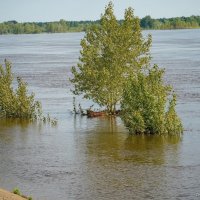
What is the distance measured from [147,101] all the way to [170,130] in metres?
3.24

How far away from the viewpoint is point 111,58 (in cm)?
6500

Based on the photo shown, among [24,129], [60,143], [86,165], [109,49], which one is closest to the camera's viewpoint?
[86,165]

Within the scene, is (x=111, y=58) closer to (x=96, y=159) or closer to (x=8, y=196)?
(x=96, y=159)

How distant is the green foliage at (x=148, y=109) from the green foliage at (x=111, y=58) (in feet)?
28.9

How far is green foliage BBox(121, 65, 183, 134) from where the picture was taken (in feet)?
173

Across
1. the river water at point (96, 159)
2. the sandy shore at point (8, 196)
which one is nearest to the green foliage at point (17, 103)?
the river water at point (96, 159)

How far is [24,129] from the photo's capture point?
59.1 m

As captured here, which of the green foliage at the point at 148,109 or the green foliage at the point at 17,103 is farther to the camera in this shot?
the green foliage at the point at 17,103

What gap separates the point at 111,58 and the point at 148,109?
42.8ft

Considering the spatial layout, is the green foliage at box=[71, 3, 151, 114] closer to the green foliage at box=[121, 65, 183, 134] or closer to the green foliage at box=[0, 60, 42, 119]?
the green foliage at box=[0, 60, 42, 119]

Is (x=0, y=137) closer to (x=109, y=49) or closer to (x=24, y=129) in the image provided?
(x=24, y=129)

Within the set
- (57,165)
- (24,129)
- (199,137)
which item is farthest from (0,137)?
(199,137)

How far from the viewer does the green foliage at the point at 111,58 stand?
6412 centimetres

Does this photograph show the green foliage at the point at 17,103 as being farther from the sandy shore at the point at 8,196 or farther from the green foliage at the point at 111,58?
the sandy shore at the point at 8,196
